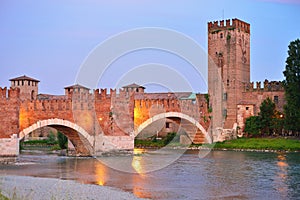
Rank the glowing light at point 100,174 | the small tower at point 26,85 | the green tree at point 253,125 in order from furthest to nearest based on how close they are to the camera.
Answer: the small tower at point 26,85 < the green tree at point 253,125 < the glowing light at point 100,174

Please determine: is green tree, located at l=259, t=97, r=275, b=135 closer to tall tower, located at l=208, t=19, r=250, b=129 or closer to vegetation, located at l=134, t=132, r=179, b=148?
tall tower, located at l=208, t=19, r=250, b=129

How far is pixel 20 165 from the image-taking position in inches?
808

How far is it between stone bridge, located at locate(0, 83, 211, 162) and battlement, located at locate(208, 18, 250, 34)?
294 inches

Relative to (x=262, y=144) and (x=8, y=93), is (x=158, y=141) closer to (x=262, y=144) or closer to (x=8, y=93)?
(x=262, y=144)

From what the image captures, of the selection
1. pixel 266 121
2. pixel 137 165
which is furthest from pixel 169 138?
pixel 137 165

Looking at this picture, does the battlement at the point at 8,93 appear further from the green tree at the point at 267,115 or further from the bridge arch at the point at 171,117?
the green tree at the point at 267,115

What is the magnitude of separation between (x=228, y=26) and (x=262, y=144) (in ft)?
28.9

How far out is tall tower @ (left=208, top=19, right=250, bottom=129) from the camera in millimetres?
34719

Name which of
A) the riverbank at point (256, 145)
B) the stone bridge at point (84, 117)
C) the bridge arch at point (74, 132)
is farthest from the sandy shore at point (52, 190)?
the riverbank at point (256, 145)

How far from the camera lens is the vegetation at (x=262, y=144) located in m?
29.3

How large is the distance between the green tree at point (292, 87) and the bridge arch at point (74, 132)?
39.0ft

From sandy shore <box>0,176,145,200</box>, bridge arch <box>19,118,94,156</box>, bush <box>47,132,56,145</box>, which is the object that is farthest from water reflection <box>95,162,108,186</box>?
bush <box>47,132,56,145</box>

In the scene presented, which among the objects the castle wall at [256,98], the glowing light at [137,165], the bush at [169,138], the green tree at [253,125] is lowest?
the glowing light at [137,165]

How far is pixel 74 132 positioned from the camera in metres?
24.5
